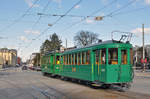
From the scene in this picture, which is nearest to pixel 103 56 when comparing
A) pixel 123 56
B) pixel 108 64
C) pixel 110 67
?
pixel 108 64

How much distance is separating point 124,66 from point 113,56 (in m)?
0.84

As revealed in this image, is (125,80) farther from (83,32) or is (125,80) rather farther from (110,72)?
(83,32)

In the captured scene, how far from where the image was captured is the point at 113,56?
12.9 meters

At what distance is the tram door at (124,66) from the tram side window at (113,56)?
12.2 inches

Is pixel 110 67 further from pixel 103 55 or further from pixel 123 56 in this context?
pixel 123 56

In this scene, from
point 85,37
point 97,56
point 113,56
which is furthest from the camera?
point 85,37

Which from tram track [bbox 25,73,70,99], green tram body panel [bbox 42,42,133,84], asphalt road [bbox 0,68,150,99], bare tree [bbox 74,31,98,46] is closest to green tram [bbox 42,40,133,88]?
green tram body panel [bbox 42,42,133,84]

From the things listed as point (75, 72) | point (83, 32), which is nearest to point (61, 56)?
point (75, 72)

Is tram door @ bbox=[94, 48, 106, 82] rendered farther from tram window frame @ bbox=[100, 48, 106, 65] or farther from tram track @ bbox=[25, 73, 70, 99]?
tram track @ bbox=[25, 73, 70, 99]

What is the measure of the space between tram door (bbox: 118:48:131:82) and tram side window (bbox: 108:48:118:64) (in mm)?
311

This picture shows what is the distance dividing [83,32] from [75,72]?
177 ft

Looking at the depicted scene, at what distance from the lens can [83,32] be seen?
70.8 m

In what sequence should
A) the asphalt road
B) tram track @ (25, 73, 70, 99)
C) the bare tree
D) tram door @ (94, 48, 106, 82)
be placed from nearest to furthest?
the asphalt road → tram track @ (25, 73, 70, 99) → tram door @ (94, 48, 106, 82) → the bare tree

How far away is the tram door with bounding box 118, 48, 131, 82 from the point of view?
12.7 m
